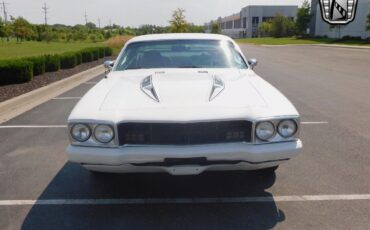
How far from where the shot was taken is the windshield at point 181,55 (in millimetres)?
4934

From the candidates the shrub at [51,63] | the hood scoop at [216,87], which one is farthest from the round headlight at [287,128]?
the shrub at [51,63]

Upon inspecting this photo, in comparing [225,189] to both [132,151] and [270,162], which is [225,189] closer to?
[270,162]

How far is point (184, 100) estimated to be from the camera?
3.48m

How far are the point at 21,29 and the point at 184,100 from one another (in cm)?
6835

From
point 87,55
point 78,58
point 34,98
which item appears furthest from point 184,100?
point 87,55

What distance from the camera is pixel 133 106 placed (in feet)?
11.3

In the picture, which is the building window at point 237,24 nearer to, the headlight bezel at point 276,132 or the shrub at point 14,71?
the shrub at point 14,71

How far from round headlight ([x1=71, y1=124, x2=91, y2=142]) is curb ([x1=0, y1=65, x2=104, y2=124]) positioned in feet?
15.0

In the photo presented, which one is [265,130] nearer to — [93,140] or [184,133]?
[184,133]

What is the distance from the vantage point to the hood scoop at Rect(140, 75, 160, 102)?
11.9 feet

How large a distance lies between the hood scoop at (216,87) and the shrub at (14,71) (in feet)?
29.2

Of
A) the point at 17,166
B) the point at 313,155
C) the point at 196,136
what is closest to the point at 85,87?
the point at 17,166

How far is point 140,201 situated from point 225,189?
0.90 meters

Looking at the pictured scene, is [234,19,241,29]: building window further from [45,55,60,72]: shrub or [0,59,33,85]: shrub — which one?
[0,59,33,85]: shrub
